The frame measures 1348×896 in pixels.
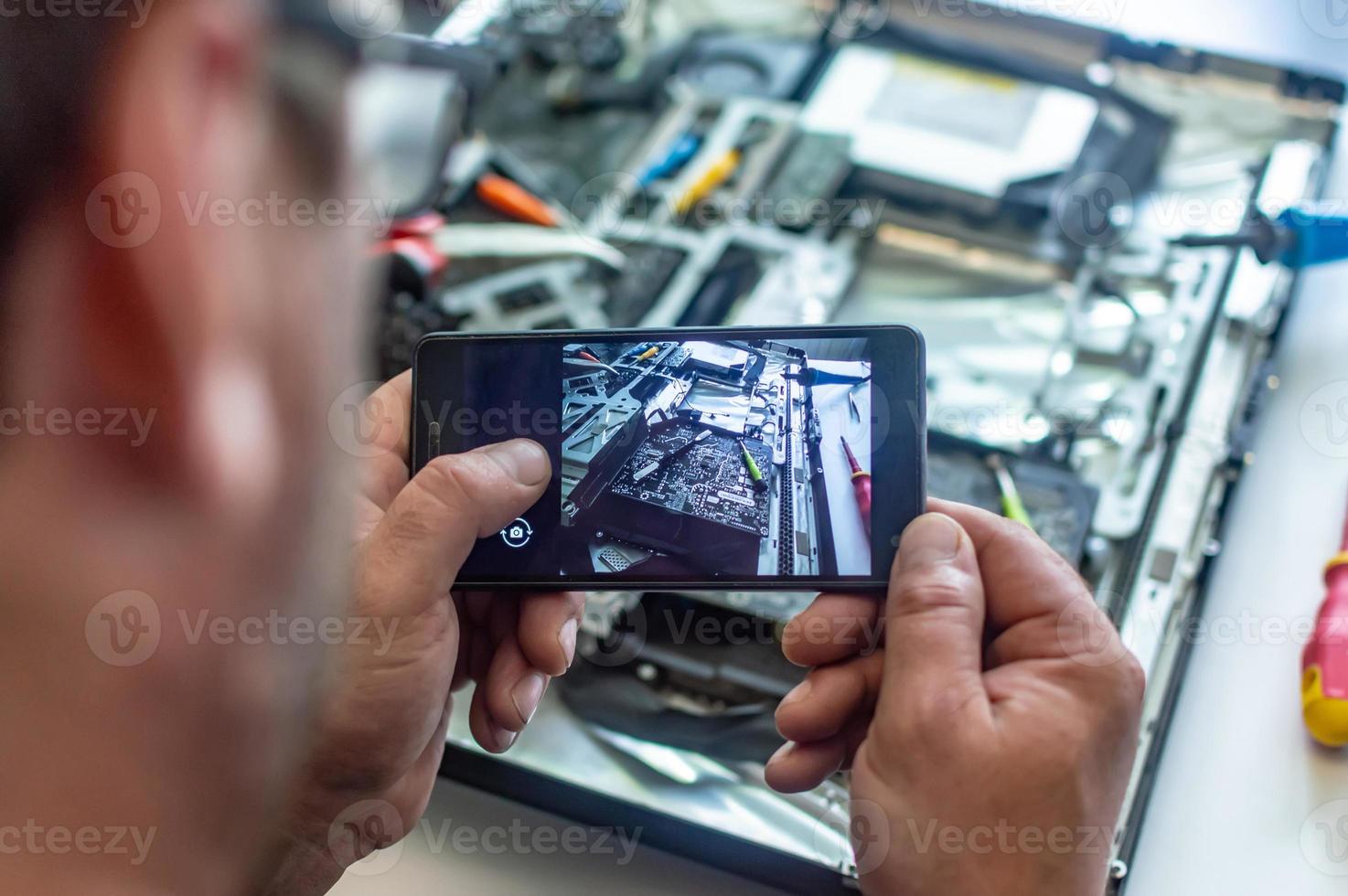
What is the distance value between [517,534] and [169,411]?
0.60m

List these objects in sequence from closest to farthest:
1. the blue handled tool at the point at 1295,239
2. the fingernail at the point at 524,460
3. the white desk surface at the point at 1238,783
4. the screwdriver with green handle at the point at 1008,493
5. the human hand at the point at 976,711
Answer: the human hand at the point at 976,711 < the fingernail at the point at 524,460 < the white desk surface at the point at 1238,783 < the screwdriver with green handle at the point at 1008,493 < the blue handled tool at the point at 1295,239

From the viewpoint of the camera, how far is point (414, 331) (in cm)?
122

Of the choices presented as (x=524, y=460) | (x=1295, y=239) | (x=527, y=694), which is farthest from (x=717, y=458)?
(x=1295, y=239)

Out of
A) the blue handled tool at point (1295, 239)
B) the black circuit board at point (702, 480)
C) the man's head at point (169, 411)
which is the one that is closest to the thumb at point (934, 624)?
the black circuit board at point (702, 480)

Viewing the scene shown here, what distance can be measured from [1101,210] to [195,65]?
4.14ft

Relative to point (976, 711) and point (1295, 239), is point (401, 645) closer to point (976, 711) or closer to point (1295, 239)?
point (976, 711)

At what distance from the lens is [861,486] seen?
86 centimetres

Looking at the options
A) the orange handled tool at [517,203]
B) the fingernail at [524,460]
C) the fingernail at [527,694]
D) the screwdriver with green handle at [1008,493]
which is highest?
the orange handled tool at [517,203]

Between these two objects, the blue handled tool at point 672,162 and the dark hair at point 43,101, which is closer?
the dark hair at point 43,101

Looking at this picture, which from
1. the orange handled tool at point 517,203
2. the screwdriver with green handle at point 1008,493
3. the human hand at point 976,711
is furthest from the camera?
the orange handled tool at point 517,203

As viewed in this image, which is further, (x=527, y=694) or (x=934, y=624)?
(x=527, y=694)

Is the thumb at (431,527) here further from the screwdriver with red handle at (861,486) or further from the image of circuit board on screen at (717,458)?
the screwdriver with red handle at (861,486)

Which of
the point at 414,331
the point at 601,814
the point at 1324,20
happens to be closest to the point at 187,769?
the point at 601,814

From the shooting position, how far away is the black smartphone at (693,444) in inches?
33.6
